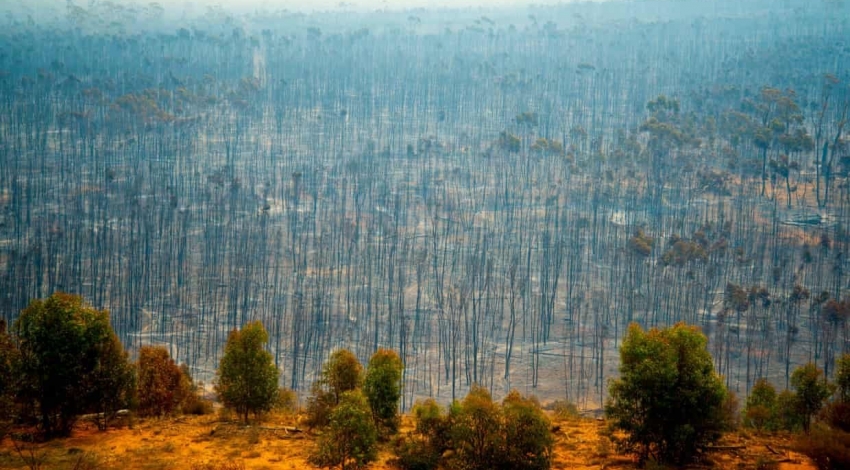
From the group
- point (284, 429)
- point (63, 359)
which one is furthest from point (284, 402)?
point (63, 359)

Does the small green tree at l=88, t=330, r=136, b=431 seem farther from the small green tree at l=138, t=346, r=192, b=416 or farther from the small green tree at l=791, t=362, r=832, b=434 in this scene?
the small green tree at l=791, t=362, r=832, b=434

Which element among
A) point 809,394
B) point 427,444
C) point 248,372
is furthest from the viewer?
point 809,394

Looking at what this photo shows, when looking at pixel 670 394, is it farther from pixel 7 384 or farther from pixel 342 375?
pixel 7 384

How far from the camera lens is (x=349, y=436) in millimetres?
24516

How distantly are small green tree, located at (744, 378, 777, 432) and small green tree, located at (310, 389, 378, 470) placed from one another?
55.9 feet

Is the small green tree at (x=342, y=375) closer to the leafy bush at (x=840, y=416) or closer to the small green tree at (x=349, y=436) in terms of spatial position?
the small green tree at (x=349, y=436)

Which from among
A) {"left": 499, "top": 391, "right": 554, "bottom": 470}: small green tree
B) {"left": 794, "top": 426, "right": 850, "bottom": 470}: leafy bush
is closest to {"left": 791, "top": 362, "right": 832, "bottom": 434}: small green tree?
{"left": 794, "top": 426, "right": 850, "bottom": 470}: leafy bush

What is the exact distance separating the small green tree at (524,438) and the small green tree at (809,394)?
534 inches

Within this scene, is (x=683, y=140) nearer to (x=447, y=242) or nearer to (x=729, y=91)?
(x=729, y=91)

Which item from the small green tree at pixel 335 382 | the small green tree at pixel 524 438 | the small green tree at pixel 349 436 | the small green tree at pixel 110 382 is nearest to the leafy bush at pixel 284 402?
the small green tree at pixel 335 382

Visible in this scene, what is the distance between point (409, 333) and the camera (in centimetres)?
6669

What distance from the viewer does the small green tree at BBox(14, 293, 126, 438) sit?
27.4m

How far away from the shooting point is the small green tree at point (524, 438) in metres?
24.4

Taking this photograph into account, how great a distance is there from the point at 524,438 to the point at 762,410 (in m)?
14.3
